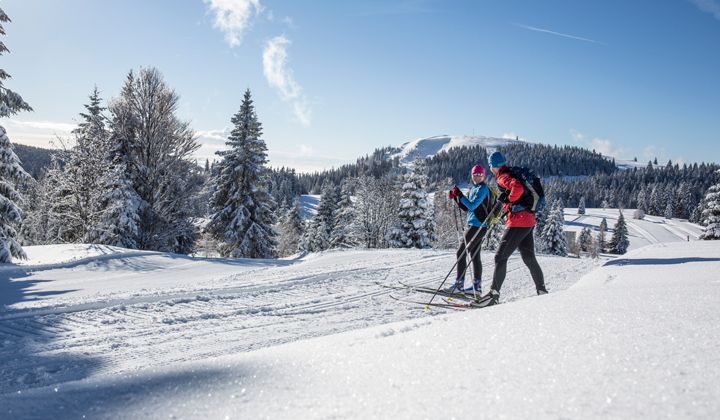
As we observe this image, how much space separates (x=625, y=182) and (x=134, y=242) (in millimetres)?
173274

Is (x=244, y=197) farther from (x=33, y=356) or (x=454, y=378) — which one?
(x=454, y=378)

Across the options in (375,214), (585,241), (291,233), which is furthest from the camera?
(585,241)

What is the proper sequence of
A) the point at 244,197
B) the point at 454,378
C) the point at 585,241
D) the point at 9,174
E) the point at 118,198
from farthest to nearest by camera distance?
the point at 585,241
the point at 244,197
the point at 118,198
the point at 9,174
the point at 454,378

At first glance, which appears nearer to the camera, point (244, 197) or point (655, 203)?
point (244, 197)

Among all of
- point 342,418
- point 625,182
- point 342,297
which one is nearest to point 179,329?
point 342,297

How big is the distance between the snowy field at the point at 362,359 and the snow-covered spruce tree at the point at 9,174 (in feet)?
30.2

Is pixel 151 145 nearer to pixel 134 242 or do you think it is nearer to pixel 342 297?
pixel 134 242

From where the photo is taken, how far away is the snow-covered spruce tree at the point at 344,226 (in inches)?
1489

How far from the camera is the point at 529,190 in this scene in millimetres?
5418

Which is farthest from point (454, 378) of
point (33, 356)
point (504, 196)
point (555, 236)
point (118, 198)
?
point (555, 236)

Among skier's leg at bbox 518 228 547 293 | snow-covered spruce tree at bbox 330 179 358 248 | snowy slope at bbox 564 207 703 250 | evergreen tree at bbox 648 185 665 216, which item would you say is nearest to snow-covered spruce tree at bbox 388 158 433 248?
snow-covered spruce tree at bbox 330 179 358 248

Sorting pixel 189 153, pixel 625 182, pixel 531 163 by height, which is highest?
pixel 531 163

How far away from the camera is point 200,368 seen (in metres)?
2.14

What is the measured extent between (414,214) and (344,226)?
1303 centimetres
